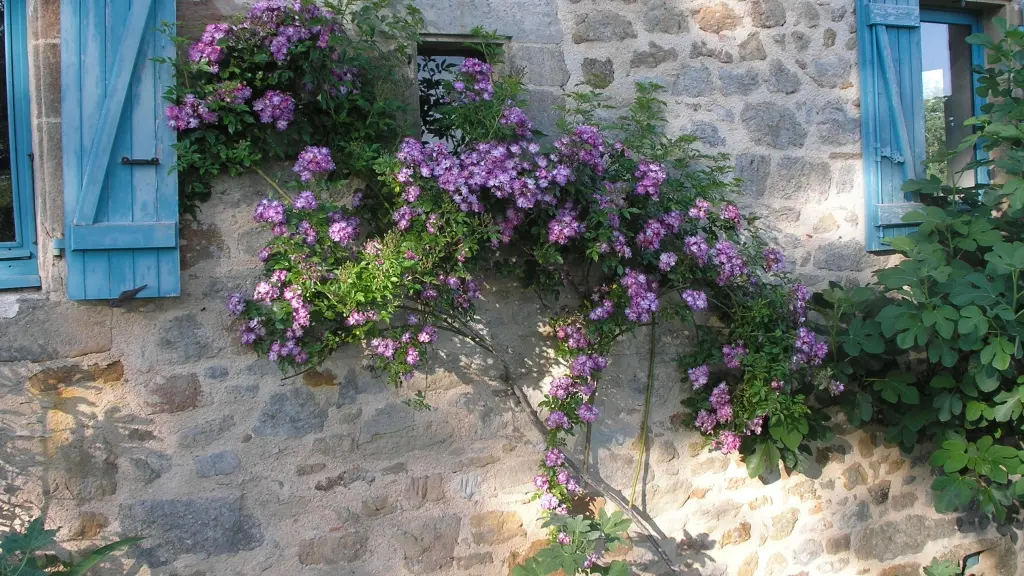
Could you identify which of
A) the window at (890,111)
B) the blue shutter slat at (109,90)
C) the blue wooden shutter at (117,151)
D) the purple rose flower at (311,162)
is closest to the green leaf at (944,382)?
the window at (890,111)

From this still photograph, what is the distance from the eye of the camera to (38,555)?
2439 mm

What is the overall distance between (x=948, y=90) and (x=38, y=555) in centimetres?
424

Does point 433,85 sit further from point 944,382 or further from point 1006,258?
point 944,382

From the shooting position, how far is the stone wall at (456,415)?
2498mm

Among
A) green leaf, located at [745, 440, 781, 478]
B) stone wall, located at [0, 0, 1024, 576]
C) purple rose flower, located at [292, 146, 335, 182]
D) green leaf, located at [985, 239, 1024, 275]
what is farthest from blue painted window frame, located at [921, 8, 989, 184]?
purple rose flower, located at [292, 146, 335, 182]

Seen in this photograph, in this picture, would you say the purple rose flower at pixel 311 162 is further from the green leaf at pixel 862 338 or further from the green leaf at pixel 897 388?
the green leaf at pixel 897 388

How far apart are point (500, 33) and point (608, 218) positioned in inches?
32.6

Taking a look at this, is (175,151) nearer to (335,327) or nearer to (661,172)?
(335,327)

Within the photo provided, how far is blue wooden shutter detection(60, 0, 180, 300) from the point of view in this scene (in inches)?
94.6

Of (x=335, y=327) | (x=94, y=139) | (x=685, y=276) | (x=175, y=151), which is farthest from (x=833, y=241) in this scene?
(x=94, y=139)

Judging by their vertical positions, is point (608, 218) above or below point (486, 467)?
above

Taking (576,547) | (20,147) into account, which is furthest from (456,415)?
(20,147)

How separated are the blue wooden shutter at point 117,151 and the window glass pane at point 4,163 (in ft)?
0.90

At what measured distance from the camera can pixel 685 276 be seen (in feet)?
9.53
